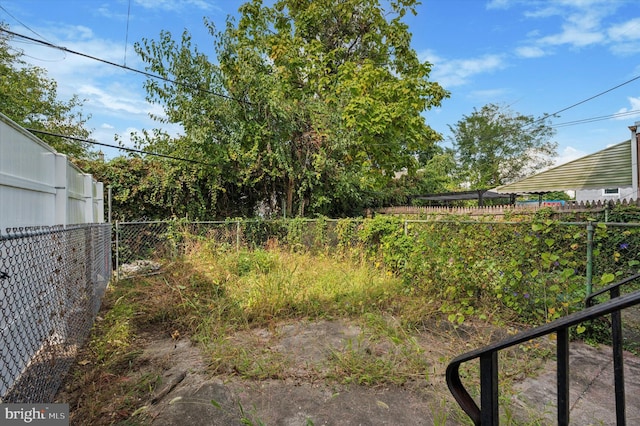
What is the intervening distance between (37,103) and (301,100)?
40.9 feet

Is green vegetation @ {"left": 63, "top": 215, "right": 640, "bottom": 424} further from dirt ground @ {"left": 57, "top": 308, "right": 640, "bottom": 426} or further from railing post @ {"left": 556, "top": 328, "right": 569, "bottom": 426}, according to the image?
railing post @ {"left": 556, "top": 328, "right": 569, "bottom": 426}

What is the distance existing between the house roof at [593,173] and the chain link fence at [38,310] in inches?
333

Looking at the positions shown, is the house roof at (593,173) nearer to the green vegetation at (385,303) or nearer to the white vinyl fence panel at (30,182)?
the green vegetation at (385,303)

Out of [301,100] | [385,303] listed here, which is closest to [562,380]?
[385,303]

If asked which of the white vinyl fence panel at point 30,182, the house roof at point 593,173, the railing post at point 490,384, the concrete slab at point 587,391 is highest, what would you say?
the house roof at point 593,173

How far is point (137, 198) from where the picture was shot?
8.19 metres

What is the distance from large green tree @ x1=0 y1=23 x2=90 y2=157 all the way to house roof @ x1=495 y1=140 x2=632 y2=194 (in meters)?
17.1

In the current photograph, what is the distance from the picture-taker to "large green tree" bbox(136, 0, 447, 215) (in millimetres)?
8039

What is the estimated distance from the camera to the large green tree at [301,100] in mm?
8039

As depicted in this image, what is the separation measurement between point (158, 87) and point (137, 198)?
9.58 ft

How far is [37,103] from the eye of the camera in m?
13.8

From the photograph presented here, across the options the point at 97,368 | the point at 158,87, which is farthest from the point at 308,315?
the point at 158,87

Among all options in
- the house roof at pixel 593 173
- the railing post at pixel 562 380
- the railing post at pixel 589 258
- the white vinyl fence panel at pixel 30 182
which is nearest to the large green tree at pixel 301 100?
the house roof at pixel 593 173

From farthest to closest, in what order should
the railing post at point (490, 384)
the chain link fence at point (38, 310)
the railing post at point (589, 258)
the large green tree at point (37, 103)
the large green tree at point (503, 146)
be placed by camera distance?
the large green tree at point (503, 146) → the large green tree at point (37, 103) → the railing post at point (589, 258) → the chain link fence at point (38, 310) → the railing post at point (490, 384)
